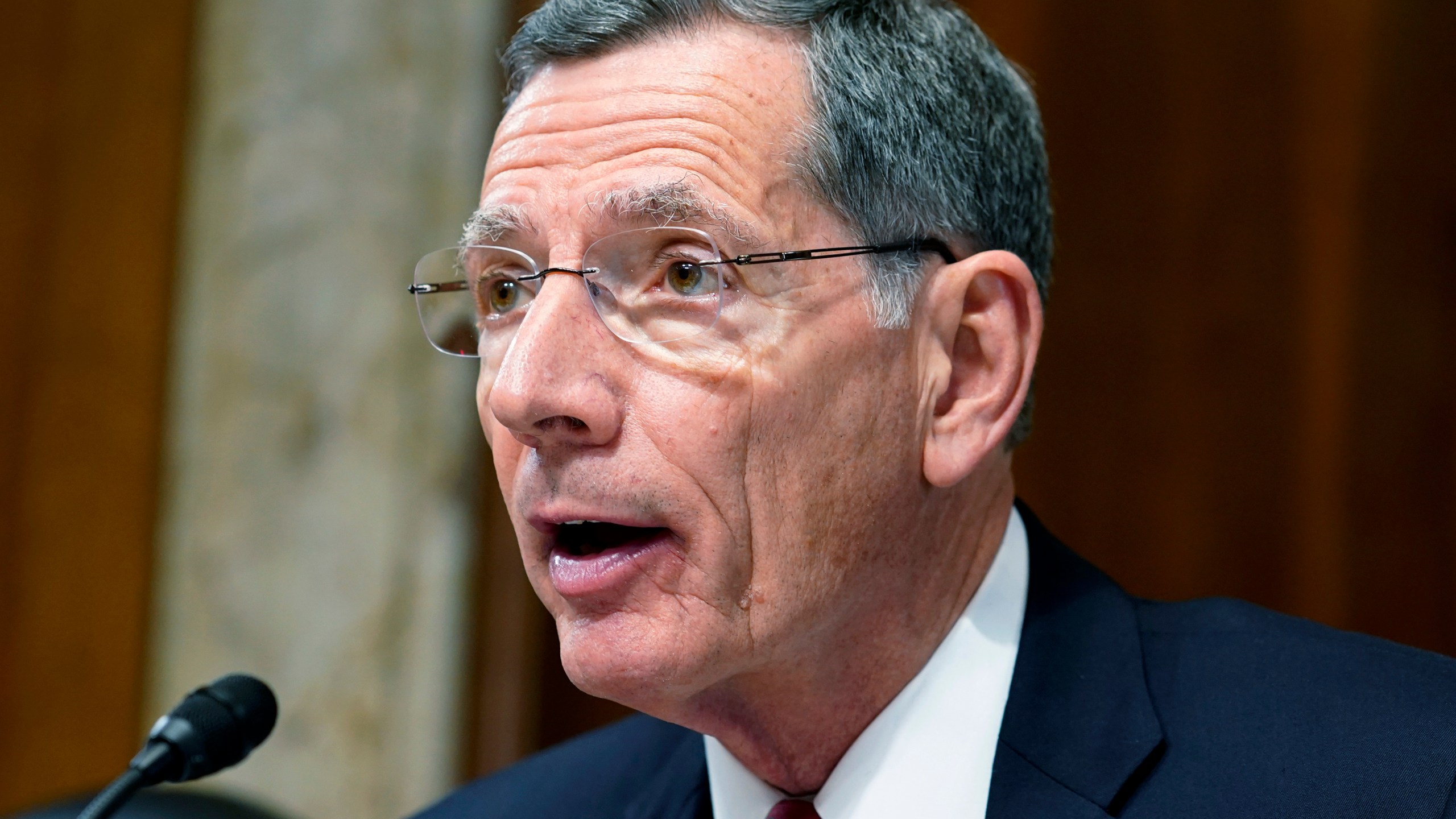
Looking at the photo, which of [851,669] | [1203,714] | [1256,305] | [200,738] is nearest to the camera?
[200,738]

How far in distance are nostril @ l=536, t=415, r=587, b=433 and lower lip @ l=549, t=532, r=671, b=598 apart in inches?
5.7

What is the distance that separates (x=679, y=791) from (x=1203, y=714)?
716mm

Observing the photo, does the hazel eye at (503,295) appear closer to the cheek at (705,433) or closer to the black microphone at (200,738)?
the cheek at (705,433)

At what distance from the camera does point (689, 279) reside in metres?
1.43

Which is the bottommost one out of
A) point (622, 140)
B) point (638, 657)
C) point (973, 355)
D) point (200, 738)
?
point (200, 738)

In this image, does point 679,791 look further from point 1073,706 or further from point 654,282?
point 654,282

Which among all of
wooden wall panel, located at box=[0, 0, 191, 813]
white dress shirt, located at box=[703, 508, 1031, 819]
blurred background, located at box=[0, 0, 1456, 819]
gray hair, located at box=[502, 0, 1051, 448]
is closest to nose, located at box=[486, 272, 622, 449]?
gray hair, located at box=[502, 0, 1051, 448]

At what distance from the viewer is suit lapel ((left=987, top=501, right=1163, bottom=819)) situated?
139cm

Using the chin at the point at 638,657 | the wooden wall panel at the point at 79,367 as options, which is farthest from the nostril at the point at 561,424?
the wooden wall panel at the point at 79,367

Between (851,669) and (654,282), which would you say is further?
(851,669)

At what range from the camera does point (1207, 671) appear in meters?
1.50

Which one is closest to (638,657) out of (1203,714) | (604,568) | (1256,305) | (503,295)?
(604,568)

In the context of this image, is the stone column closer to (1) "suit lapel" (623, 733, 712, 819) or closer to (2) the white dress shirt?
(1) "suit lapel" (623, 733, 712, 819)

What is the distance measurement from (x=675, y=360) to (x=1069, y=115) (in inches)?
57.0
